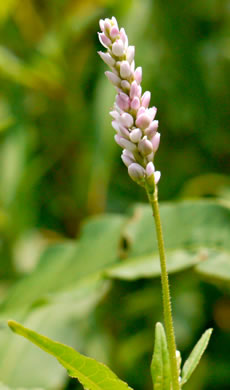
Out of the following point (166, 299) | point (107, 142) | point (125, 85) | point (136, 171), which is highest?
point (107, 142)

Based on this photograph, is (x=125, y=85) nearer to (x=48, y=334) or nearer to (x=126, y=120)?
(x=126, y=120)

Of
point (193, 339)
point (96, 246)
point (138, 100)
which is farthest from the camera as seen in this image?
point (193, 339)

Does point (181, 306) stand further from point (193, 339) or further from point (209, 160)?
point (209, 160)

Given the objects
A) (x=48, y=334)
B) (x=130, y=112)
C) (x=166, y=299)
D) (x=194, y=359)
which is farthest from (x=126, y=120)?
(x=48, y=334)

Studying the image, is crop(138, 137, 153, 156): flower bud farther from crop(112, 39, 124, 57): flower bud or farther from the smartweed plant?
crop(112, 39, 124, 57): flower bud

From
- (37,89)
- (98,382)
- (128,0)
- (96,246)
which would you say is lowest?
(98,382)

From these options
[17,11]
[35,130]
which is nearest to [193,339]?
[35,130]
